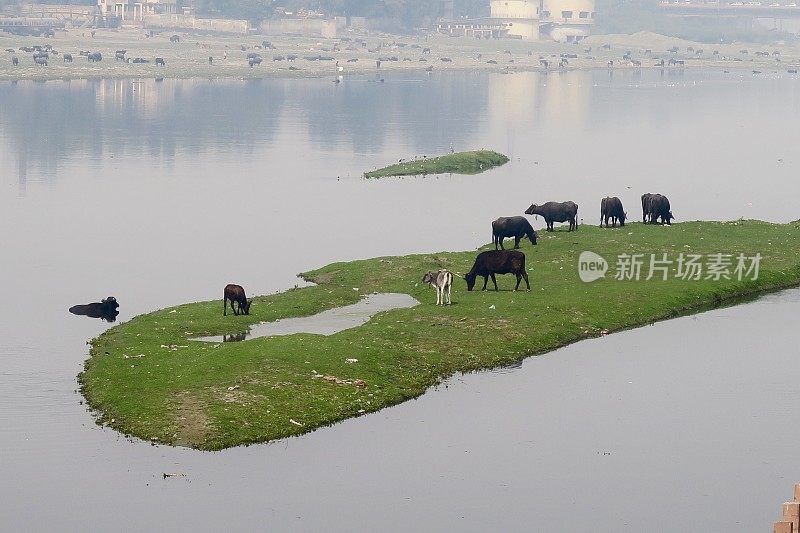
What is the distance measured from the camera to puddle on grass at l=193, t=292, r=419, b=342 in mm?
43344

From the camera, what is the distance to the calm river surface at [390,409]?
30797mm

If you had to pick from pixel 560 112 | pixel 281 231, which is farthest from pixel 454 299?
pixel 560 112

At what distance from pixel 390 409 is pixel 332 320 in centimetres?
923

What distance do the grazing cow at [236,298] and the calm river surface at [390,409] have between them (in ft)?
14.4

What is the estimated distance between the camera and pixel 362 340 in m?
40.9

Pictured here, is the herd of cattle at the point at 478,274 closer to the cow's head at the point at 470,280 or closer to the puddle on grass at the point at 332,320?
the cow's head at the point at 470,280

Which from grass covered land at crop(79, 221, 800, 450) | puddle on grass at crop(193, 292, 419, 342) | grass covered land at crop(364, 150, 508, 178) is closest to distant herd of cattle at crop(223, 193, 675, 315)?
grass covered land at crop(79, 221, 800, 450)

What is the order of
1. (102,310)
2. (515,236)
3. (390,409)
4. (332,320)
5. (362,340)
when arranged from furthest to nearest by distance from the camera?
(515,236)
(102,310)
(332,320)
(362,340)
(390,409)

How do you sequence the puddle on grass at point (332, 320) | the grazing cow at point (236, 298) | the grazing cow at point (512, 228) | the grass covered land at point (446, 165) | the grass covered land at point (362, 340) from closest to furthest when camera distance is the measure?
the grass covered land at point (362, 340), the puddle on grass at point (332, 320), the grazing cow at point (236, 298), the grazing cow at point (512, 228), the grass covered land at point (446, 165)

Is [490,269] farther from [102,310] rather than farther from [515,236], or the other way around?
[102,310]
